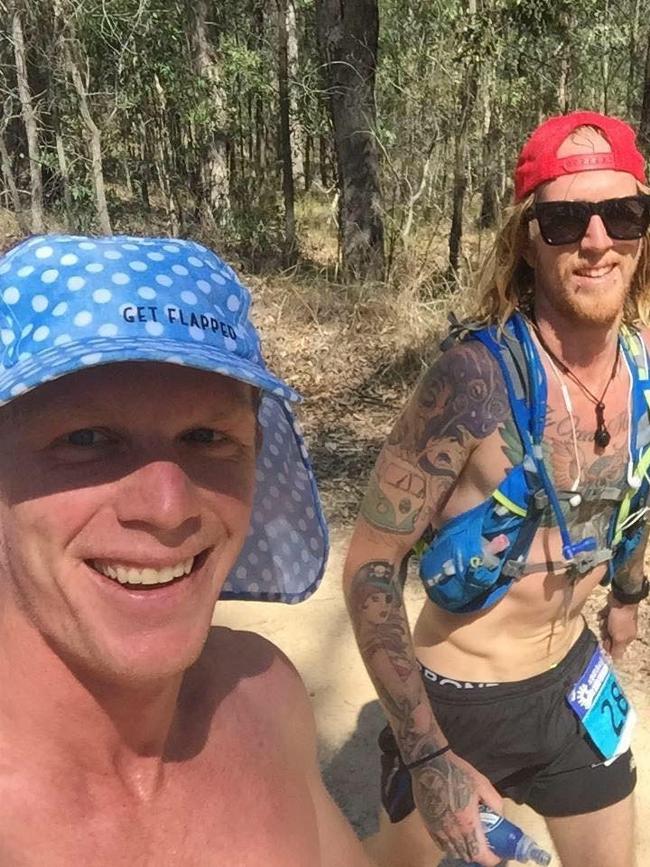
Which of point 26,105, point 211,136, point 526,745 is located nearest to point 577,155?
point 526,745

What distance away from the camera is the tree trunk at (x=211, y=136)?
35.9ft

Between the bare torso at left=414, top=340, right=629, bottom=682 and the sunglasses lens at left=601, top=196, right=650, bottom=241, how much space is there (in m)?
0.30

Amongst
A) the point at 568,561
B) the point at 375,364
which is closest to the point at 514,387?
the point at 568,561

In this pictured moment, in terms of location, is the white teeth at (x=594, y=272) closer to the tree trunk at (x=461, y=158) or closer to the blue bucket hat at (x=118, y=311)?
the blue bucket hat at (x=118, y=311)

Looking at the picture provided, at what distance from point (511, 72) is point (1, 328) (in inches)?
353

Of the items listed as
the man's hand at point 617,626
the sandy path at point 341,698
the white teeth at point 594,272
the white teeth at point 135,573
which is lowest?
the sandy path at point 341,698

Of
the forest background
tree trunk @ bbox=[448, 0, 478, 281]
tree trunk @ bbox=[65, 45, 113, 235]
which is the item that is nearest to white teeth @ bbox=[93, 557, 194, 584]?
the forest background

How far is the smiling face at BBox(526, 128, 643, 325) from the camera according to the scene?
1886 mm

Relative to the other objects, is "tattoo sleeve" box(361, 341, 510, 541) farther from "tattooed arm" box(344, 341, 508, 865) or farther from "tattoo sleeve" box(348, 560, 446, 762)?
"tattoo sleeve" box(348, 560, 446, 762)

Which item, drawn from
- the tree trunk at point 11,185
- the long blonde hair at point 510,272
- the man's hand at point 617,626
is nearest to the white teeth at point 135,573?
the long blonde hair at point 510,272

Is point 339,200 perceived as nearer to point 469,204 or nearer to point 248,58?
point 469,204

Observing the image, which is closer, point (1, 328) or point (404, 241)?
point (1, 328)

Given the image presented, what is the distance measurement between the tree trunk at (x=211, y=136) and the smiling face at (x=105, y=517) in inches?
403

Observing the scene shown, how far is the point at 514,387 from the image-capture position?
1845mm
